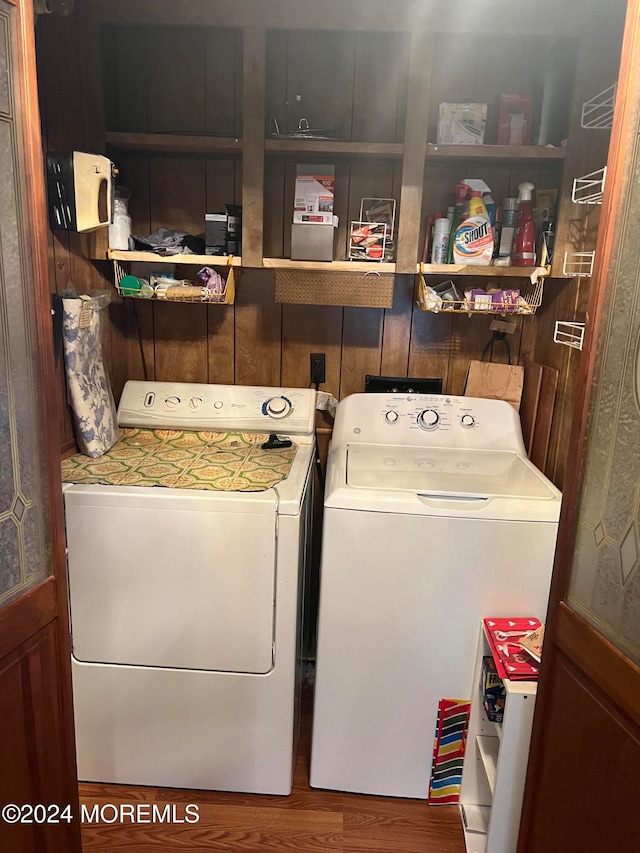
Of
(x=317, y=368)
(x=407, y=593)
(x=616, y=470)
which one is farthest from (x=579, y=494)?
(x=317, y=368)

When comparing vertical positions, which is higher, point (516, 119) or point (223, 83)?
point (223, 83)

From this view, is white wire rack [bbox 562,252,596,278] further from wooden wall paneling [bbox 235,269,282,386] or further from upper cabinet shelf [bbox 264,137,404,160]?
wooden wall paneling [bbox 235,269,282,386]

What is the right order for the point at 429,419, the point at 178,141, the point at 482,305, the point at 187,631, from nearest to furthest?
the point at 187,631 < the point at 178,141 < the point at 482,305 < the point at 429,419

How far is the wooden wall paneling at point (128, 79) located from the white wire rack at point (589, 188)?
1390mm

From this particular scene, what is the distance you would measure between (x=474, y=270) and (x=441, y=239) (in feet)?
0.54

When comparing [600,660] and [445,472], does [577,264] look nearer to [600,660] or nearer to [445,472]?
[445,472]

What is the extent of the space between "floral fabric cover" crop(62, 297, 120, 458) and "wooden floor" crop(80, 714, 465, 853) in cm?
103

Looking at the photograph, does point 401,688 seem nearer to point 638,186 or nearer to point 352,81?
point 638,186

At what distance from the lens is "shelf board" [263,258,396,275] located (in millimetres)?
1868

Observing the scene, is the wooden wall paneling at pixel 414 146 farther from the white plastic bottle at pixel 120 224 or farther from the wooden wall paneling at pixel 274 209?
the white plastic bottle at pixel 120 224

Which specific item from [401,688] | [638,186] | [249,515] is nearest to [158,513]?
[249,515]

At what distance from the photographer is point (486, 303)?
191 centimetres

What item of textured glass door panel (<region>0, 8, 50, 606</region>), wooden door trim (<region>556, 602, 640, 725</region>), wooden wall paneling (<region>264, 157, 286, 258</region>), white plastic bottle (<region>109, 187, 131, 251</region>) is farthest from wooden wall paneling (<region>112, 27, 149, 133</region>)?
wooden door trim (<region>556, 602, 640, 725</region>)

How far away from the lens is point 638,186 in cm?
90
